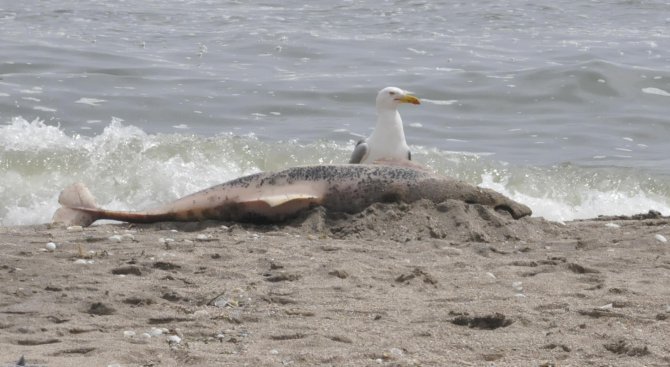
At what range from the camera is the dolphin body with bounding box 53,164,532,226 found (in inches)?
309

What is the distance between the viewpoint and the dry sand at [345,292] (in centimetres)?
495

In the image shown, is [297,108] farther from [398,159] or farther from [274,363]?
[274,363]

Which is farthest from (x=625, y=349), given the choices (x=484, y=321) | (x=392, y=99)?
(x=392, y=99)

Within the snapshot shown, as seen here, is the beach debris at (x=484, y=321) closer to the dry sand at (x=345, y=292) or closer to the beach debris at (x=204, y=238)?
the dry sand at (x=345, y=292)

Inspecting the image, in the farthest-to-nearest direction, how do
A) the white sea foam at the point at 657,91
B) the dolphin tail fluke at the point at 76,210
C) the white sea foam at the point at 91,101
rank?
1. the white sea foam at the point at 657,91
2. the white sea foam at the point at 91,101
3. the dolphin tail fluke at the point at 76,210

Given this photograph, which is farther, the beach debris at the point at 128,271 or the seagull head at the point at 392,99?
the seagull head at the point at 392,99

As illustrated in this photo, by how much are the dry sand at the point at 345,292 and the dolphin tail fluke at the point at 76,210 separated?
0.70 ft

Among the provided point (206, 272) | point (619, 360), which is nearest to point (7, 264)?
point (206, 272)

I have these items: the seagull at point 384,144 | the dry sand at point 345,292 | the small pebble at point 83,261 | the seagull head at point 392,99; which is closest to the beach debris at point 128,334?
the dry sand at point 345,292

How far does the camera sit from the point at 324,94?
14938 millimetres

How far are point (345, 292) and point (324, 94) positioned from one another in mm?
9070

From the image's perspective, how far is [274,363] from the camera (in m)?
4.73

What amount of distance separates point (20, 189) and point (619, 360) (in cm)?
713

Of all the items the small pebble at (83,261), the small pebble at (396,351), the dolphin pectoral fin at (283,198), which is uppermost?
the small pebble at (396,351)
